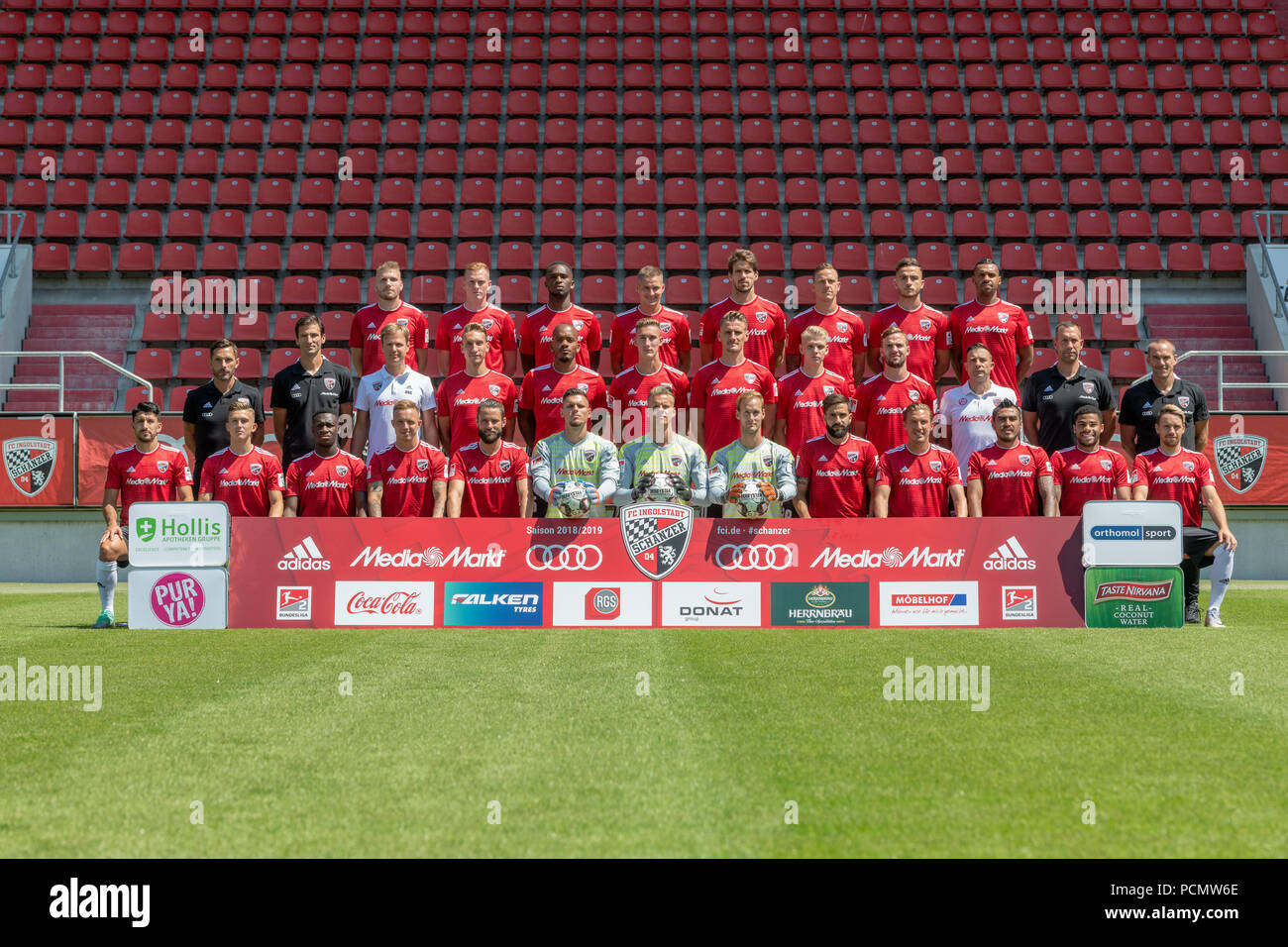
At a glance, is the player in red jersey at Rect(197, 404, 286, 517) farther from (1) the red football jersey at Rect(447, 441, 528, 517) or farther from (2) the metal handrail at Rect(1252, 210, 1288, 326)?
(2) the metal handrail at Rect(1252, 210, 1288, 326)

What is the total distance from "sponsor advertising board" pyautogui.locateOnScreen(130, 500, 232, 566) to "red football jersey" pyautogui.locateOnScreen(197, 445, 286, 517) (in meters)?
0.81

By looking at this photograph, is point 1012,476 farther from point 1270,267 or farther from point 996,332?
point 1270,267

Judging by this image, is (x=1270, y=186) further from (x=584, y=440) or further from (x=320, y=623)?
(x=320, y=623)

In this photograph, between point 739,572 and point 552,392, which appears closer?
point 739,572

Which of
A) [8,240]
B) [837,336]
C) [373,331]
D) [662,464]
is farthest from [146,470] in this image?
[8,240]

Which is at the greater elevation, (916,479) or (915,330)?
(915,330)

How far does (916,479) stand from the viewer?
10.2m

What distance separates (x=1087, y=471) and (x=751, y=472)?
2.88 metres

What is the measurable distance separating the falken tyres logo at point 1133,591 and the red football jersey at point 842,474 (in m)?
1.99

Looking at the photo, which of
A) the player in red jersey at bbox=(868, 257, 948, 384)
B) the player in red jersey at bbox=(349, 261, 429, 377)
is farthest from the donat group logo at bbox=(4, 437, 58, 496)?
the player in red jersey at bbox=(868, 257, 948, 384)

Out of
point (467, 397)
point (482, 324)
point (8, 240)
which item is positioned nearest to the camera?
point (467, 397)

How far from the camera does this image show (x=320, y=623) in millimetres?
9578

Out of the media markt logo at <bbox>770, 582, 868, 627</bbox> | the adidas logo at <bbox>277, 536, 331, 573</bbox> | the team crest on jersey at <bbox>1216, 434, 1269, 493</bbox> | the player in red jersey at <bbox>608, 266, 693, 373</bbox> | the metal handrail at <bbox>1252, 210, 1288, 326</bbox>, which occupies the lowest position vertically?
the media markt logo at <bbox>770, 582, 868, 627</bbox>

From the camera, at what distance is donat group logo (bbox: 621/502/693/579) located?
945 centimetres
